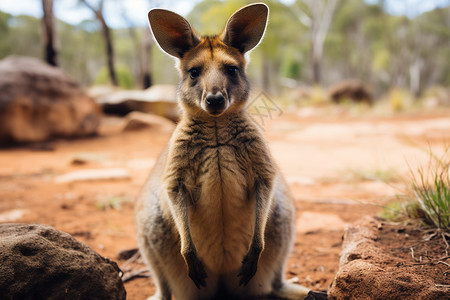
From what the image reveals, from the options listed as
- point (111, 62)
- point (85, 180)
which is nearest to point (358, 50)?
point (111, 62)

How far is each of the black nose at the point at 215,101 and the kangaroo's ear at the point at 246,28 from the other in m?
0.59

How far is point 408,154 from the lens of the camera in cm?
636

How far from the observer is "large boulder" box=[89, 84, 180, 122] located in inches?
450

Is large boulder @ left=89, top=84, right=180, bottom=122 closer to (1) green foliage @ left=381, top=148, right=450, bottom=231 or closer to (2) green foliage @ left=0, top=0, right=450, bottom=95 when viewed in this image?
(1) green foliage @ left=381, top=148, right=450, bottom=231

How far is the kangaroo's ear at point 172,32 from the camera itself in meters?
2.37

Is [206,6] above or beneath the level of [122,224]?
above

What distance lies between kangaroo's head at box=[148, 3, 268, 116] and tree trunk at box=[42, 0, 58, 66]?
34.4ft

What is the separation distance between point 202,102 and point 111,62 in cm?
1630

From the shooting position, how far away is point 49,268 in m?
1.85

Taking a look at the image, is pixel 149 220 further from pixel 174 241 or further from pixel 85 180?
pixel 85 180

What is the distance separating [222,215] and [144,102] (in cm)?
1012

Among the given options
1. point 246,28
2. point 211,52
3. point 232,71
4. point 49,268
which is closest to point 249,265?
point 49,268

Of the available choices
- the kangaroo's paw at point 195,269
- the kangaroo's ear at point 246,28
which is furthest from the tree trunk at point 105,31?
the kangaroo's paw at point 195,269

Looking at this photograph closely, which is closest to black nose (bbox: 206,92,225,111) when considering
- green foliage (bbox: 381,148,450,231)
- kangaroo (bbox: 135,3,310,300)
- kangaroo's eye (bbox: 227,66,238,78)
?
kangaroo (bbox: 135,3,310,300)
